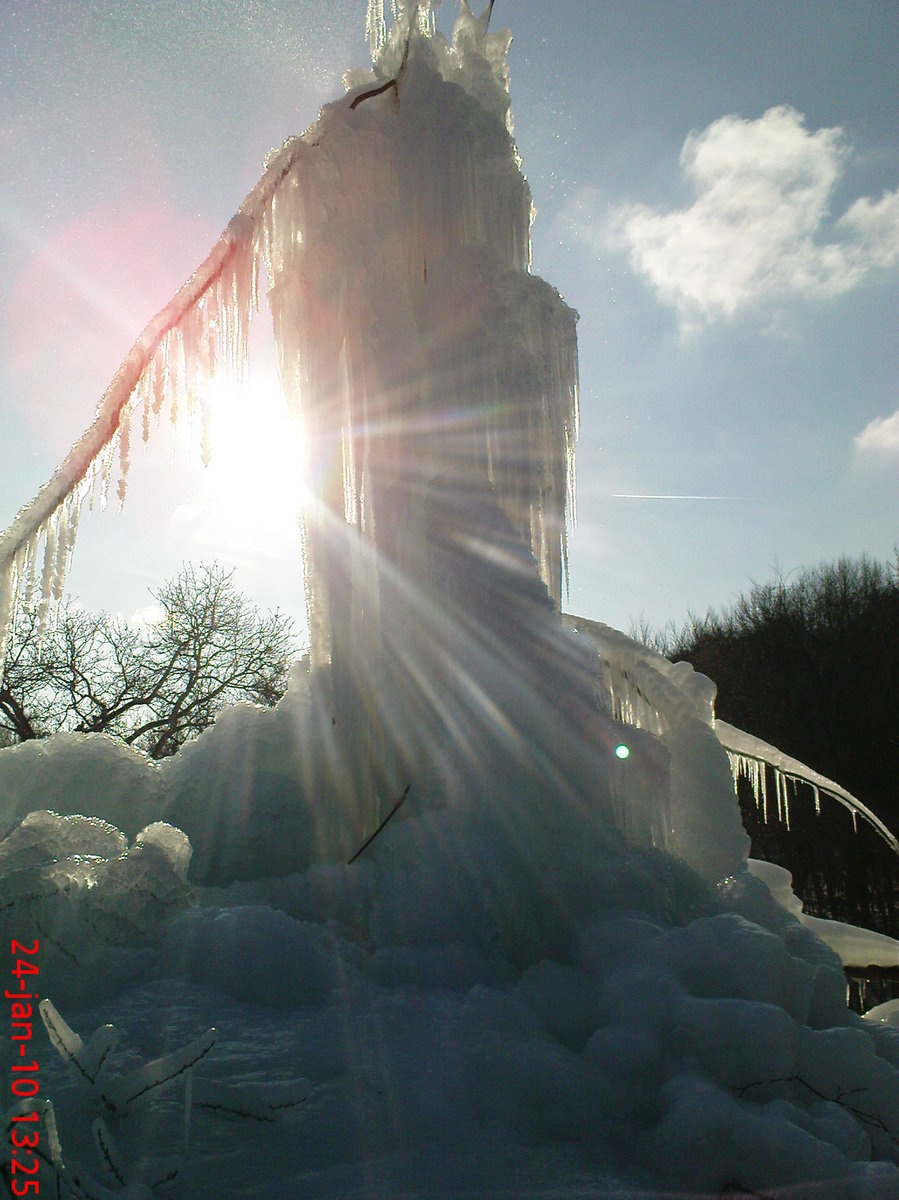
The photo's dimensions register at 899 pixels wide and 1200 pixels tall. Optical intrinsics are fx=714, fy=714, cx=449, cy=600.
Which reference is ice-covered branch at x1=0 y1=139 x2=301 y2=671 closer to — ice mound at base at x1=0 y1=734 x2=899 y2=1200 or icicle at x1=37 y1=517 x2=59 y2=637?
icicle at x1=37 y1=517 x2=59 y2=637

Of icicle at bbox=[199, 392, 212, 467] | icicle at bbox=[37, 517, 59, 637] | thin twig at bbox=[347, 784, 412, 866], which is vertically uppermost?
icicle at bbox=[199, 392, 212, 467]

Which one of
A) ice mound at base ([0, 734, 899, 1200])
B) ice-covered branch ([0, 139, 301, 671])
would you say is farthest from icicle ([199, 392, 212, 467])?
ice mound at base ([0, 734, 899, 1200])

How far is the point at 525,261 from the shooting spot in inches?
125

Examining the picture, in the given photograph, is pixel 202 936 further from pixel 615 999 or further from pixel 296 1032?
pixel 615 999

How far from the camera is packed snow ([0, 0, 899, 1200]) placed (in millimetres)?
1325

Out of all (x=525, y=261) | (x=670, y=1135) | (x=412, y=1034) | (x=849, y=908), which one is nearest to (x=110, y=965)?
(x=412, y=1034)

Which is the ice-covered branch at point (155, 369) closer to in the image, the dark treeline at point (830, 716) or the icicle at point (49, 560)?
the icicle at point (49, 560)

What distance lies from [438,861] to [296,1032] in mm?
672

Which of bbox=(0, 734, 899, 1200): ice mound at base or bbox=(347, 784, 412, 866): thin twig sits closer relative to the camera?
bbox=(0, 734, 899, 1200): ice mound at base
